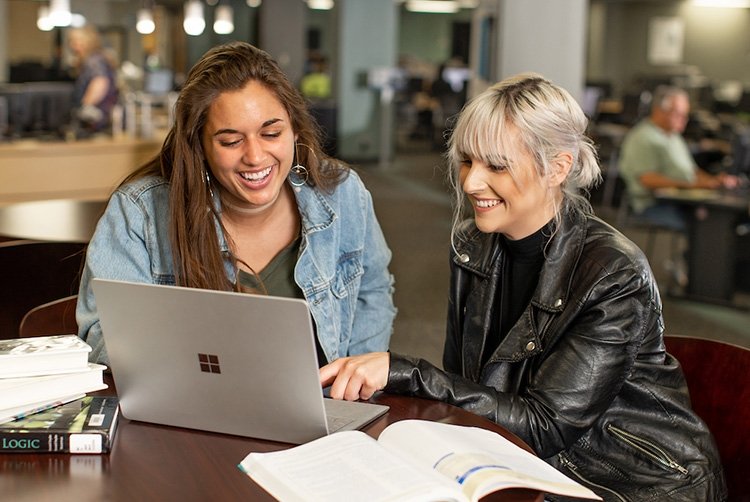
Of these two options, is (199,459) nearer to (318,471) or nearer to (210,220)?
(318,471)

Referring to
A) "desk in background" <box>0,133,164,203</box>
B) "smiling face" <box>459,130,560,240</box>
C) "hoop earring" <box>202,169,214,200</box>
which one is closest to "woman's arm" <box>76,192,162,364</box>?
"hoop earring" <box>202,169,214,200</box>

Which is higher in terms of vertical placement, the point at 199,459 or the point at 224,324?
the point at 224,324

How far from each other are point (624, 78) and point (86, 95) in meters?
12.1

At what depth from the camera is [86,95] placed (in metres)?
8.60

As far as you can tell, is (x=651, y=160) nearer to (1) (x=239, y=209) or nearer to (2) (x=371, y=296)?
(2) (x=371, y=296)

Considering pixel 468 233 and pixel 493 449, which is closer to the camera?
pixel 493 449

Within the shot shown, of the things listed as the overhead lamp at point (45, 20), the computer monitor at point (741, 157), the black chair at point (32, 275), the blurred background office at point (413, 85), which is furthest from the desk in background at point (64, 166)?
the computer monitor at point (741, 157)

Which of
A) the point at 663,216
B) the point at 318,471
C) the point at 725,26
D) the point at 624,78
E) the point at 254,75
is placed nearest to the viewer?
the point at 318,471

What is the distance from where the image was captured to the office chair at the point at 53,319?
7.16 feet

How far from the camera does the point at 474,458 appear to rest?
1396 mm

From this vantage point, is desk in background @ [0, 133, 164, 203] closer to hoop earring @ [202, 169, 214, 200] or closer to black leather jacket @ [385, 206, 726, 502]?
hoop earring @ [202, 169, 214, 200]

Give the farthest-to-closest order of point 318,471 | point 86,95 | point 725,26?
point 725,26 < point 86,95 < point 318,471

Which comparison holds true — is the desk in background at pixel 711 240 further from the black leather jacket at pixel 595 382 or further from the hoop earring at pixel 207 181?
the hoop earring at pixel 207 181

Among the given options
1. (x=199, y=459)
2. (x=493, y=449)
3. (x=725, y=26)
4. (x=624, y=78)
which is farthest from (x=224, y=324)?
(x=624, y=78)
